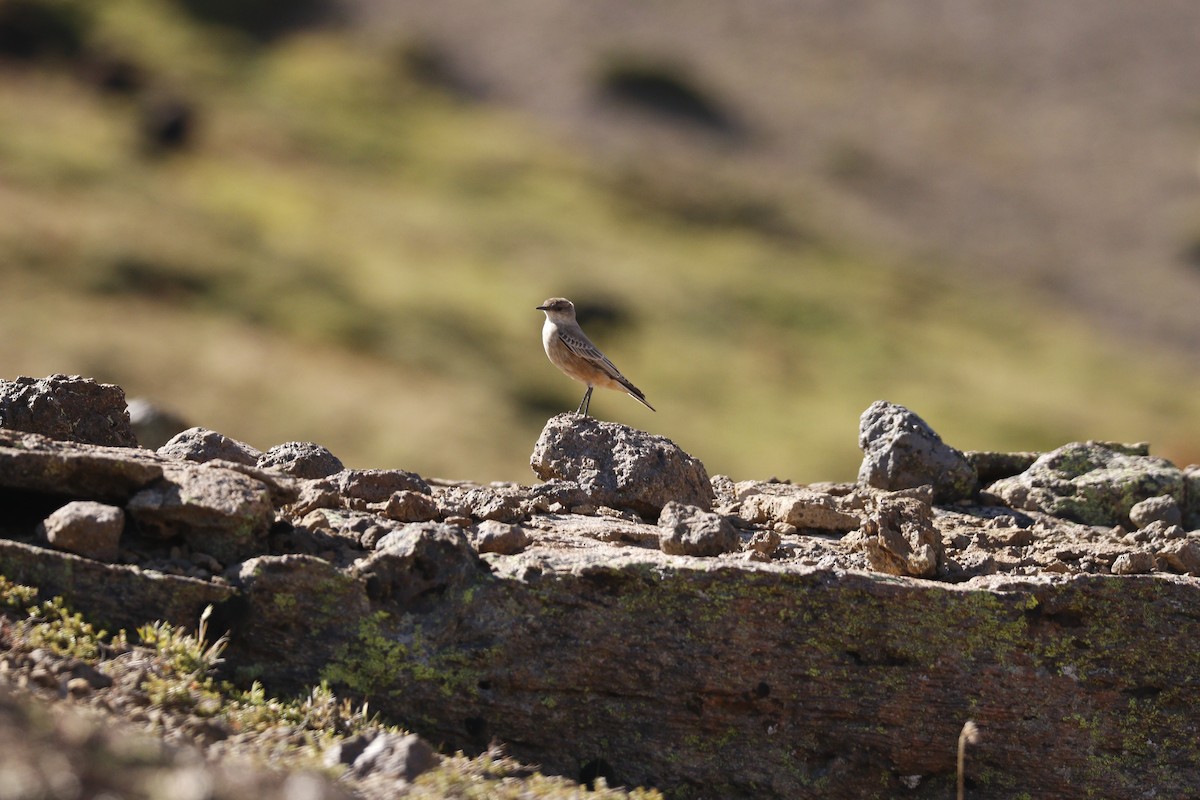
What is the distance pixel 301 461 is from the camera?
474 inches

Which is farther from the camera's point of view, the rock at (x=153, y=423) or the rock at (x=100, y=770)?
the rock at (x=153, y=423)

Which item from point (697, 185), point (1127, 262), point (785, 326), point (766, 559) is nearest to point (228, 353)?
point (785, 326)

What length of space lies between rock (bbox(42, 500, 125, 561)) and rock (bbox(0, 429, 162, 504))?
303 millimetres

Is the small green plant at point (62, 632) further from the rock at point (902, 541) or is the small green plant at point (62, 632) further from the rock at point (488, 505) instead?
the rock at point (902, 541)

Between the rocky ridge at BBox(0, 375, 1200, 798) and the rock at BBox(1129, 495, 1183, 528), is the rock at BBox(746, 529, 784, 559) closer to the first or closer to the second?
the rocky ridge at BBox(0, 375, 1200, 798)

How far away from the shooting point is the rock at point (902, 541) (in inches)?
404

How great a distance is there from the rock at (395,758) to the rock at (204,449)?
386cm

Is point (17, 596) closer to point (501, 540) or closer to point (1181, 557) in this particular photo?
point (501, 540)

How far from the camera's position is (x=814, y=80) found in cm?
10238

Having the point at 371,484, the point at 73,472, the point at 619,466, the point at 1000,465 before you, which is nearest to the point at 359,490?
the point at 371,484

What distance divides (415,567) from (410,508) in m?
1.27

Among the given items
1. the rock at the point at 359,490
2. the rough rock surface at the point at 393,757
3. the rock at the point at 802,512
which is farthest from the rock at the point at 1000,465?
the rough rock surface at the point at 393,757

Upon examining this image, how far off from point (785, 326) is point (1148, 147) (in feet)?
122

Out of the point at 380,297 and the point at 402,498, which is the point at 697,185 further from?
the point at 402,498
